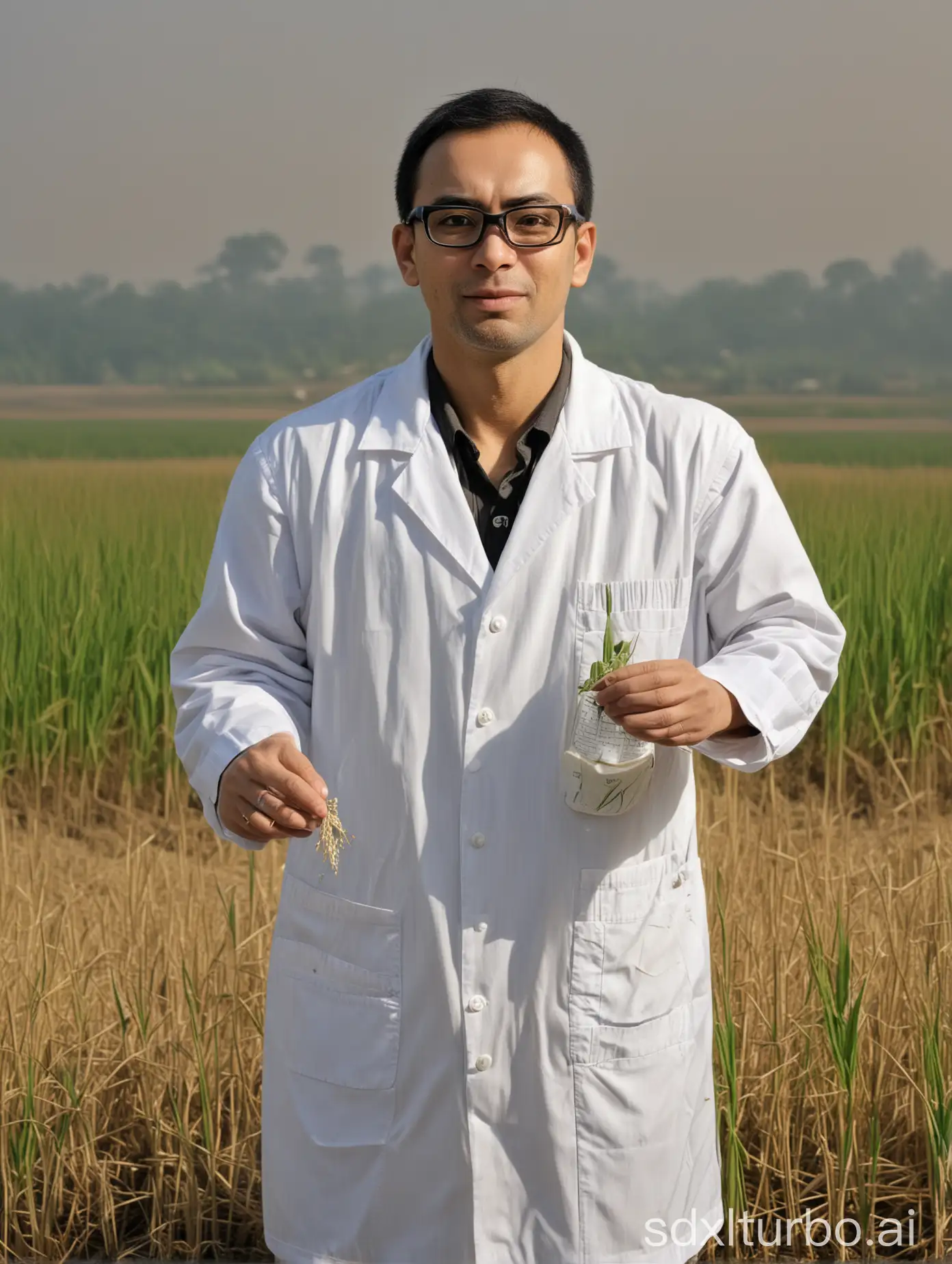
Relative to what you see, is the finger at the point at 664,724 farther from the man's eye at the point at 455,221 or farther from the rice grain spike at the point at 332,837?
the man's eye at the point at 455,221

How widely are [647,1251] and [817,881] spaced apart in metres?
1.60

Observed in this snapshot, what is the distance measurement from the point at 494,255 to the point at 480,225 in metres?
0.06

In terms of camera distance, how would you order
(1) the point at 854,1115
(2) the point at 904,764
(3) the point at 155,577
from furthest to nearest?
(3) the point at 155,577 < (2) the point at 904,764 < (1) the point at 854,1115

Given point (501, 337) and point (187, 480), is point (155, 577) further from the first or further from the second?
point (501, 337)

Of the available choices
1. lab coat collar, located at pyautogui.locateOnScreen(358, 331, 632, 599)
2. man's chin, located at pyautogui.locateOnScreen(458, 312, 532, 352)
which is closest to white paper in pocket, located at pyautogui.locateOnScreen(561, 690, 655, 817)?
lab coat collar, located at pyautogui.locateOnScreen(358, 331, 632, 599)

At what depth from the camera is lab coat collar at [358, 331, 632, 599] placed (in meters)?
1.64

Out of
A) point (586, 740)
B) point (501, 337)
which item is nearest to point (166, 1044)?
point (586, 740)

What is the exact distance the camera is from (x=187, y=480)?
6832mm

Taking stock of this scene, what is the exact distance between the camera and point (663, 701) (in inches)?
56.7

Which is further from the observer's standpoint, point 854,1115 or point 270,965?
point 854,1115

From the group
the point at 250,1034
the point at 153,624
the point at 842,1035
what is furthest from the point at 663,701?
the point at 153,624

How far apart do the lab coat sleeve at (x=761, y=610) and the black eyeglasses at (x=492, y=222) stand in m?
0.33

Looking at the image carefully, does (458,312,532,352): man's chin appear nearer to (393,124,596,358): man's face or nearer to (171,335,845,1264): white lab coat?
(393,124,596,358): man's face

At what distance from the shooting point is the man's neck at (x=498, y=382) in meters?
1.67
